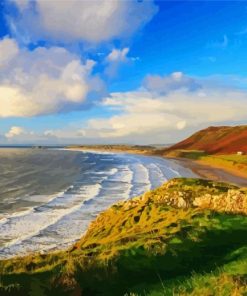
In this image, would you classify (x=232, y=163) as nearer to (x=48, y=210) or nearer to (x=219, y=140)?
Result: (x=48, y=210)

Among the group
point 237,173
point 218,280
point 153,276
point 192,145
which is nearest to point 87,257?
point 153,276

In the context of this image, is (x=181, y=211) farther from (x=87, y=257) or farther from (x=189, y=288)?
(x=189, y=288)

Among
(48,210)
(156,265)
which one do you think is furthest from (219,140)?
(156,265)

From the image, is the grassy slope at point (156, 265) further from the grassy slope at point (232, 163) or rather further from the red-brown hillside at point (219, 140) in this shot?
the red-brown hillside at point (219, 140)

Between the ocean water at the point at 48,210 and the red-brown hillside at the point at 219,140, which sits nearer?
the ocean water at the point at 48,210

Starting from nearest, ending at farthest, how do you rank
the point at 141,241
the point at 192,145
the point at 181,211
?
1. the point at 141,241
2. the point at 181,211
3. the point at 192,145

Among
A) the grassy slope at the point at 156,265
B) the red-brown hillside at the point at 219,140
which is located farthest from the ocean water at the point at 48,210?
the red-brown hillside at the point at 219,140

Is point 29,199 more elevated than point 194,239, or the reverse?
point 194,239

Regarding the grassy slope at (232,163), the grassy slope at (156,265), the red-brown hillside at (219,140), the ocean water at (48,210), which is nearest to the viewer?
the grassy slope at (156,265)

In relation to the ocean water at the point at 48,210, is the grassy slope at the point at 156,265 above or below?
above
